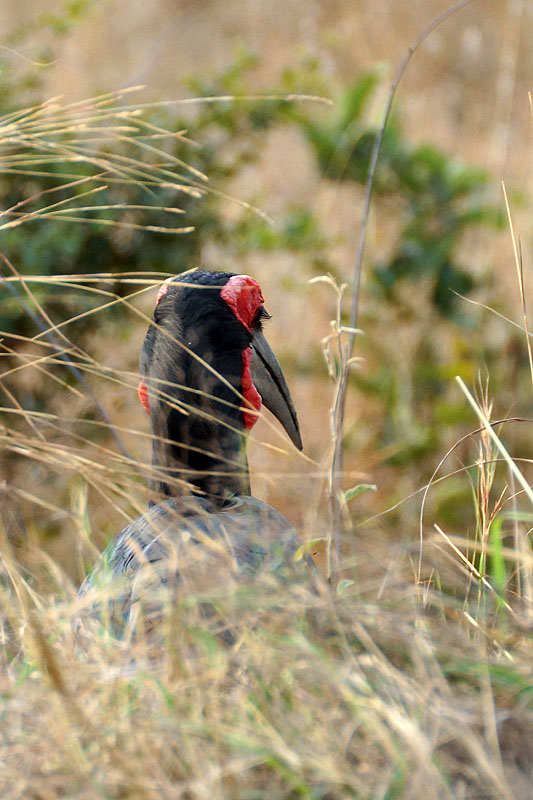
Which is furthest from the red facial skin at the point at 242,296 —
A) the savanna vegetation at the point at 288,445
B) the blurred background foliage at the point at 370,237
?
the blurred background foliage at the point at 370,237

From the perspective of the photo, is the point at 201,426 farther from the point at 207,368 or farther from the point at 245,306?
the point at 245,306

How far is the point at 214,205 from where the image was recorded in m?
3.09

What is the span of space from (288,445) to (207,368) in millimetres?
365

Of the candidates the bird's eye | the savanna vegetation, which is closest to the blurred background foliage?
the savanna vegetation

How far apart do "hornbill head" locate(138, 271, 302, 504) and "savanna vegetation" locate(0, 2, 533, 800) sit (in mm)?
87

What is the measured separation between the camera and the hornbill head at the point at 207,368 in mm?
1686

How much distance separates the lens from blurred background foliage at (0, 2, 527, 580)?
9.35 ft

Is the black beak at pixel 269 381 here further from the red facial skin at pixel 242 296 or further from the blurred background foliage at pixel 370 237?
the blurred background foliage at pixel 370 237

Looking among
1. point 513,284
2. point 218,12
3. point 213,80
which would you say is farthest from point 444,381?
point 218,12

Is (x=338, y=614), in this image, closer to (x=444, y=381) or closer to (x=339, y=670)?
(x=339, y=670)

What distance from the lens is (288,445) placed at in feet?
4.47

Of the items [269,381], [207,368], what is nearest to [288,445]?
[207,368]

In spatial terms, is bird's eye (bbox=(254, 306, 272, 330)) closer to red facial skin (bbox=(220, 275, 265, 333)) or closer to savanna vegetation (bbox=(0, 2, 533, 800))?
red facial skin (bbox=(220, 275, 265, 333))

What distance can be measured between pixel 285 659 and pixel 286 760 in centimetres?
11
